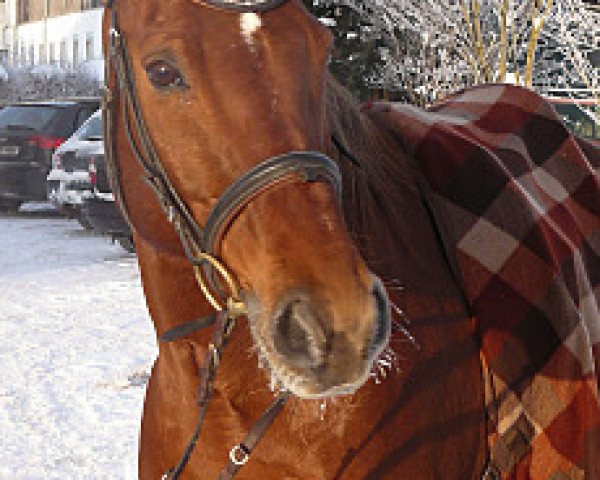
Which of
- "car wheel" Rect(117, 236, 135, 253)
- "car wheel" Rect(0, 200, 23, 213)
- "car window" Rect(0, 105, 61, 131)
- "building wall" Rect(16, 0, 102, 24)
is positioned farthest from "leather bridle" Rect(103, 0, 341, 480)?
"building wall" Rect(16, 0, 102, 24)

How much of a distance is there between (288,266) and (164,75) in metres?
0.48

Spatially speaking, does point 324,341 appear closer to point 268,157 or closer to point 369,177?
point 268,157

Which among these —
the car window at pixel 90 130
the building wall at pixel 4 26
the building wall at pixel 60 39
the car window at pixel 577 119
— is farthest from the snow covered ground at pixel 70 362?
the building wall at pixel 4 26

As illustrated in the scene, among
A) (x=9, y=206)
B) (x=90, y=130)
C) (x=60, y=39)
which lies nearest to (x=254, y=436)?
(x=90, y=130)

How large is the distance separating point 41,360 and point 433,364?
5.31 meters

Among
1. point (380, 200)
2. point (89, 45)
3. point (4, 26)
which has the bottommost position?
point (4, 26)

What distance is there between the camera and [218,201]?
78.5 inches

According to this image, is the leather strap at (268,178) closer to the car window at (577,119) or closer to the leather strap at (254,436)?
the leather strap at (254,436)

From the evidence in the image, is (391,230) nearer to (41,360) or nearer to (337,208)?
(337,208)

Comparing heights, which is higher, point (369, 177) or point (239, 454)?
point (369, 177)

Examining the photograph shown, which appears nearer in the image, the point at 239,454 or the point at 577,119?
the point at 239,454

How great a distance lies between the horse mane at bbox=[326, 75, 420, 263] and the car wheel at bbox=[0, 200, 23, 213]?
1431cm

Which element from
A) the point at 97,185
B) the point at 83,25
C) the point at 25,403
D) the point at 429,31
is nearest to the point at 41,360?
the point at 25,403

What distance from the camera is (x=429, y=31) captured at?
16344mm
